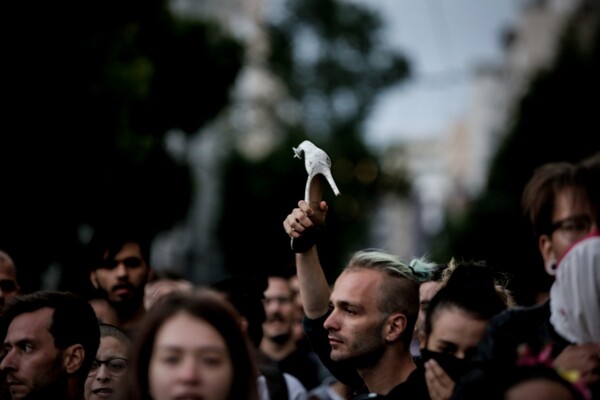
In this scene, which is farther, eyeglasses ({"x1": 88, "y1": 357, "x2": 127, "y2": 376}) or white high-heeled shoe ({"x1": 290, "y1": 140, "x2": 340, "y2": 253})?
eyeglasses ({"x1": 88, "y1": 357, "x2": 127, "y2": 376})

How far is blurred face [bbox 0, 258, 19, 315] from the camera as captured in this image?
7375mm

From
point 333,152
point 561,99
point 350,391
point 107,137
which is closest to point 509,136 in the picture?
point 561,99

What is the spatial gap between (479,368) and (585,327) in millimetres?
693

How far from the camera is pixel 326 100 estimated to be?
47594 mm

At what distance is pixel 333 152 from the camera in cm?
4588

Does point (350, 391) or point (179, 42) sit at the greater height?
point (179, 42)

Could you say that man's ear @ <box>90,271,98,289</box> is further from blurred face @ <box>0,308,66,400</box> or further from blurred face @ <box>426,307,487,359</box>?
blurred face @ <box>426,307,487,359</box>

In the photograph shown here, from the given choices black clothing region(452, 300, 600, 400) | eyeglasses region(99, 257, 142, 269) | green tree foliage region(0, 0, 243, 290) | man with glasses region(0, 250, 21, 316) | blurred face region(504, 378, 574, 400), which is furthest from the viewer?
green tree foliage region(0, 0, 243, 290)

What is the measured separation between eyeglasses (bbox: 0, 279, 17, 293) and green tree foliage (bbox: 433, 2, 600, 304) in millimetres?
23765

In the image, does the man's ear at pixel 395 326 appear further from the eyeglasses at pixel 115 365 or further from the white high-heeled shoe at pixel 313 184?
the eyeglasses at pixel 115 365

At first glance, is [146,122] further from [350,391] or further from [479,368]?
[479,368]

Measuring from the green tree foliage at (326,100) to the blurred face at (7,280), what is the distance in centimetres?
3872

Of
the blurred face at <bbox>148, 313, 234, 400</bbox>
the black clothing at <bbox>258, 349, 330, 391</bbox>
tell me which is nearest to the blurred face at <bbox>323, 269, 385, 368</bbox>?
the blurred face at <bbox>148, 313, 234, 400</bbox>

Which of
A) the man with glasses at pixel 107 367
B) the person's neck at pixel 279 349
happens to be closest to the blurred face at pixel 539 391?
the man with glasses at pixel 107 367
